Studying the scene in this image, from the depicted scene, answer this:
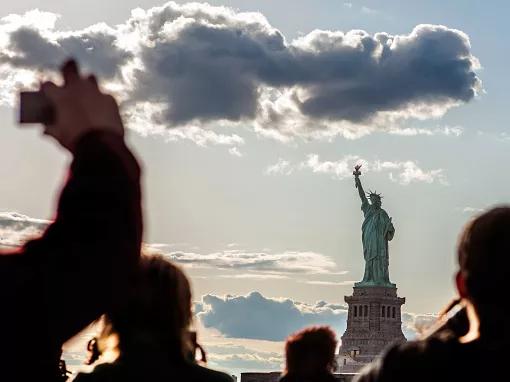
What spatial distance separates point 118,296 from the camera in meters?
2.67

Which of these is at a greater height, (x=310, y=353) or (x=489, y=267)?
(x=310, y=353)

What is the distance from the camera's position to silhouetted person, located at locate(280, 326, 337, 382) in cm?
764

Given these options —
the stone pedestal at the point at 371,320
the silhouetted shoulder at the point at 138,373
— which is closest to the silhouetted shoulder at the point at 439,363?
the silhouetted shoulder at the point at 138,373

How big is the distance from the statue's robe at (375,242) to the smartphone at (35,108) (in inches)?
3033

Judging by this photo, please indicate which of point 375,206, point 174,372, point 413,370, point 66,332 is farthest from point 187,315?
point 375,206

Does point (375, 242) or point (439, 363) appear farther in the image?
point (375, 242)

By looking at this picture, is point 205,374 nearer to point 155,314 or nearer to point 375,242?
point 155,314

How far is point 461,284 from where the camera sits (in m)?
3.70

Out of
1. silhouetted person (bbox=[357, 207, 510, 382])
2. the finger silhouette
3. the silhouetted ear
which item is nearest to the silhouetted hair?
silhouetted person (bbox=[357, 207, 510, 382])

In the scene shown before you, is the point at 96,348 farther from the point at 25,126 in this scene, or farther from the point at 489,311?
the point at 25,126

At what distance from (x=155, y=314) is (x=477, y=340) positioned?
1.61m

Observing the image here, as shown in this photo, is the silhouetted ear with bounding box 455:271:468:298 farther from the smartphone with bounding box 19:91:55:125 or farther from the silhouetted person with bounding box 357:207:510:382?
the smartphone with bounding box 19:91:55:125

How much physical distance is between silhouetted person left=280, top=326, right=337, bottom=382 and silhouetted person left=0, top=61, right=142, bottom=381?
198 inches

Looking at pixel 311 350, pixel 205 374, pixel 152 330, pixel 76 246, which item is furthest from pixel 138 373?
pixel 311 350
